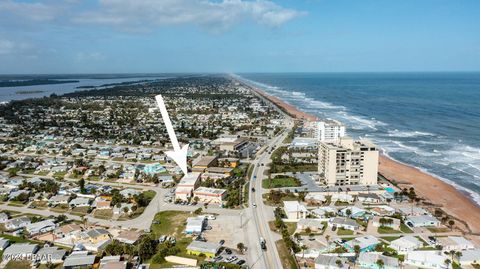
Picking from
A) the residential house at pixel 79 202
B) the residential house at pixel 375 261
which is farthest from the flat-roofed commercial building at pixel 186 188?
the residential house at pixel 375 261

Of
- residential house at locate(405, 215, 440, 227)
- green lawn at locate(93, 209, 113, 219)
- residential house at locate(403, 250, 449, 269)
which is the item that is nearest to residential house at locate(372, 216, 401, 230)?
residential house at locate(405, 215, 440, 227)

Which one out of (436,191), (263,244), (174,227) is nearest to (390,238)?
(263,244)

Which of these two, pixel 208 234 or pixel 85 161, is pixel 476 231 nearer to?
pixel 208 234

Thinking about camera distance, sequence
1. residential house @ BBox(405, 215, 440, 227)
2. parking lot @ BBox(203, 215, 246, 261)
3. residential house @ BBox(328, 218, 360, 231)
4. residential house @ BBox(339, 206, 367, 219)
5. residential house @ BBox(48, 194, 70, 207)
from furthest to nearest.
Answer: residential house @ BBox(48, 194, 70, 207), residential house @ BBox(339, 206, 367, 219), residential house @ BBox(405, 215, 440, 227), residential house @ BBox(328, 218, 360, 231), parking lot @ BBox(203, 215, 246, 261)

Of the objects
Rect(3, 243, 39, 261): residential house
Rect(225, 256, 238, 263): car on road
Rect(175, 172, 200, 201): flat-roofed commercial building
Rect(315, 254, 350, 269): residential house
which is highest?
Rect(175, 172, 200, 201): flat-roofed commercial building

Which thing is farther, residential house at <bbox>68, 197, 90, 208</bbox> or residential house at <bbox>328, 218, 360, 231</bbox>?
residential house at <bbox>68, 197, 90, 208</bbox>

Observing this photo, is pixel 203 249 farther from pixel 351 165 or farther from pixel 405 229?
pixel 351 165

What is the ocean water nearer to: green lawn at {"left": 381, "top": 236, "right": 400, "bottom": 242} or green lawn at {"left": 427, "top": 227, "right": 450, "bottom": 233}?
green lawn at {"left": 427, "top": 227, "right": 450, "bottom": 233}

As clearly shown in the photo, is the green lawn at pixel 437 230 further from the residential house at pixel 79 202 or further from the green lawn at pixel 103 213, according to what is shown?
the residential house at pixel 79 202
